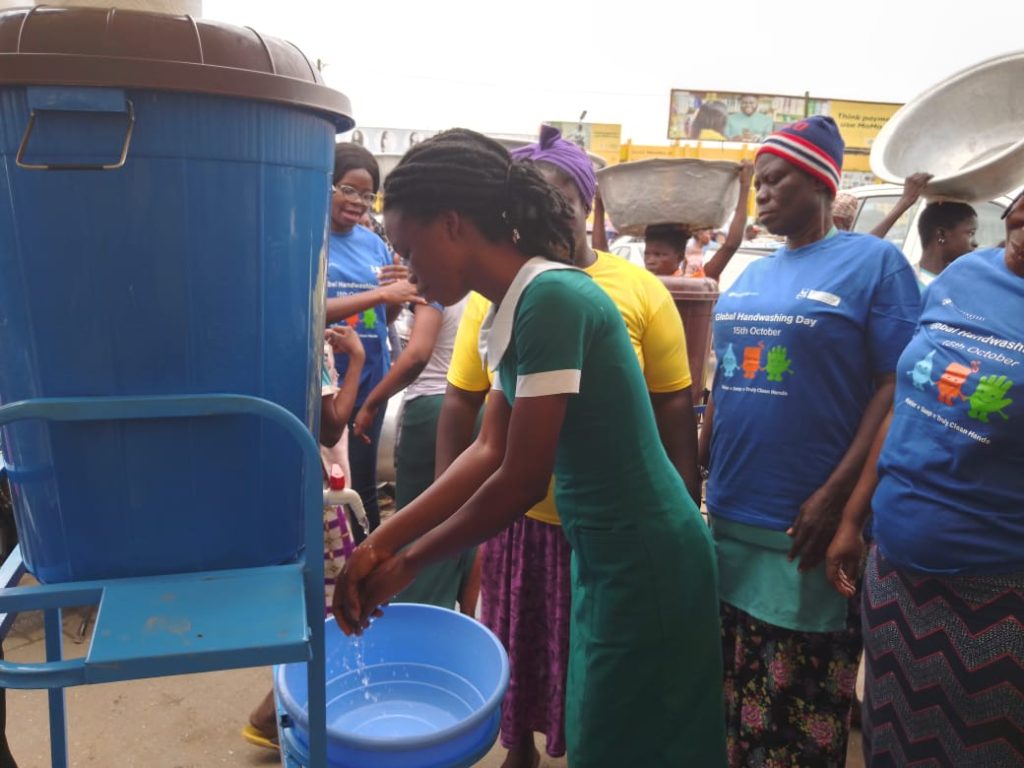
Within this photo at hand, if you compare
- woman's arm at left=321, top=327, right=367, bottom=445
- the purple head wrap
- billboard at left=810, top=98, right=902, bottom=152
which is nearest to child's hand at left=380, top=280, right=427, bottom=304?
woman's arm at left=321, top=327, right=367, bottom=445

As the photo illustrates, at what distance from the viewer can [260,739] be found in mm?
2279

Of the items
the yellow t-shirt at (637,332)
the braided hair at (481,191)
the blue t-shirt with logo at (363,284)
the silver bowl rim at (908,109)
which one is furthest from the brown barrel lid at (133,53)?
the silver bowl rim at (908,109)

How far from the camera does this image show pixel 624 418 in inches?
50.2

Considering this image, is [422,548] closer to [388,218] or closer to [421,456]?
[388,218]

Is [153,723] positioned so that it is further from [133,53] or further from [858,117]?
[858,117]

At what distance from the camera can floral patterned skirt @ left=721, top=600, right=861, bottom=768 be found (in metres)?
1.79

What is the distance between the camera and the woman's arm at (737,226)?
277 centimetres

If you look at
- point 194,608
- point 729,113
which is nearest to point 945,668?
point 194,608

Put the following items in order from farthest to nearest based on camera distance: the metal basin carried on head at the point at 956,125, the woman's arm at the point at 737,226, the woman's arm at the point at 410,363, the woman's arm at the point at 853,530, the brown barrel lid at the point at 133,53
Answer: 1. the woman's arm at the point at 737,226
2. the woman's arm at the point at 410,363
3. the metal basin carried on head at the point at 956,125
4. the woman's arm at the point at 853,530
5. the brown barrel lid at the point at 133,53

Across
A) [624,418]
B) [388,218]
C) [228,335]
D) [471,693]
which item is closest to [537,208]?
[388,218]

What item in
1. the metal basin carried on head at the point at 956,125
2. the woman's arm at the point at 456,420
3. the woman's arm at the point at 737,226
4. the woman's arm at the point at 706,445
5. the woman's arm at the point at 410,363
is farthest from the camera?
the woman's arm at the point at 737,226

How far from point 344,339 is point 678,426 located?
0.99 metres

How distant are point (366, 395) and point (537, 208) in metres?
1.66

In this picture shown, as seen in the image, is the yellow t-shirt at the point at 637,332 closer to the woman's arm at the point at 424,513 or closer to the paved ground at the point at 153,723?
the woman's arm at the point at 424,513
